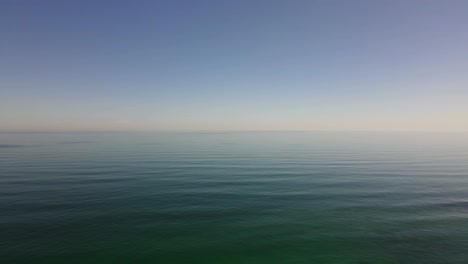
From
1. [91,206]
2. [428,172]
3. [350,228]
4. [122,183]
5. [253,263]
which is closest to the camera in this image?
[253,263]

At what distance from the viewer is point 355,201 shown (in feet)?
91.7

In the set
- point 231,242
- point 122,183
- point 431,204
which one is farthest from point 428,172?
point 122,183

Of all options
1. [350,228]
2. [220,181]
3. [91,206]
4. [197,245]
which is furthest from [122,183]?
[350,228]

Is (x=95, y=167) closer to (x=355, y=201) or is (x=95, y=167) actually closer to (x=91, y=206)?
(x=91, y=206)

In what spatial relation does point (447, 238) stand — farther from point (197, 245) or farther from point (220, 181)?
point (220, 181)

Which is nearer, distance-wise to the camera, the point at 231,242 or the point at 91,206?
the point at 231,242

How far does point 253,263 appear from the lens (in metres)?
15.7

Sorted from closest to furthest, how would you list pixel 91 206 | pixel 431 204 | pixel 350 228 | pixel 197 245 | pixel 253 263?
pixel 253 263 < pixel 197 245 < pixel 350 228 < pixel 91 206 < pixel 431 204

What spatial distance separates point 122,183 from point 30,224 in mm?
14832

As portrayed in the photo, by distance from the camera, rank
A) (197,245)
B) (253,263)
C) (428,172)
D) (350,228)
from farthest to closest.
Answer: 1. (428,172)
2. (350,228)
3. (197,245)
4. (253,263)

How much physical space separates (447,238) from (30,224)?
31.1 meters

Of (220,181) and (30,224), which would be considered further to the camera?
(220,181)

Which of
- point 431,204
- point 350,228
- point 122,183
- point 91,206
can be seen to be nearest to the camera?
point 350,228

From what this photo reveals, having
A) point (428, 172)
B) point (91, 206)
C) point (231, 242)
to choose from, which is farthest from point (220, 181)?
point (428, 172)
